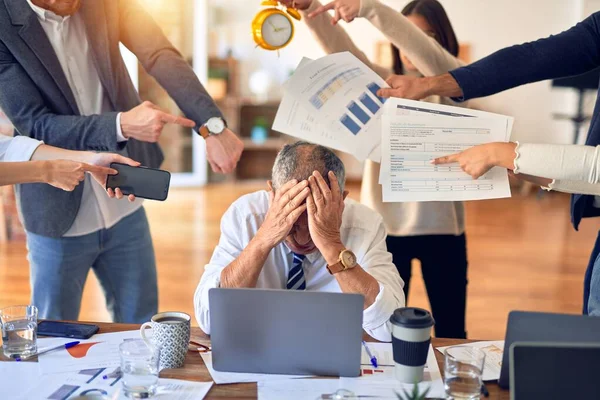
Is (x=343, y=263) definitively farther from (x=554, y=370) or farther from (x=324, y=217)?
(x=554, y=370)

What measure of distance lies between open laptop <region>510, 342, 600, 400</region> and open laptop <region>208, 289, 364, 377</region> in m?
0.33

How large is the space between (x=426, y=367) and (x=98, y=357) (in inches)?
27.9

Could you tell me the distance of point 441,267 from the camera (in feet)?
7.89

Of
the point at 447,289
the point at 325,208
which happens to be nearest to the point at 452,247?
the point at 447,289

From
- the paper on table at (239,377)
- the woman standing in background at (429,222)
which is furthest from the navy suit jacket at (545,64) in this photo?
the paper on table at (239,377)

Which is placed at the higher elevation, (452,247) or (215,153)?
(215,153)

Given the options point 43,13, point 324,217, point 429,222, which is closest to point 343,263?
point 324,217

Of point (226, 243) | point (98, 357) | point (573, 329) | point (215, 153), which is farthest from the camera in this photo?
point (215, 153)

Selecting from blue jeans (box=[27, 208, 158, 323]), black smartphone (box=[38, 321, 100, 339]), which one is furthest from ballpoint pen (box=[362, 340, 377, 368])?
blue jeans (box=[27, 208, 158, 323])

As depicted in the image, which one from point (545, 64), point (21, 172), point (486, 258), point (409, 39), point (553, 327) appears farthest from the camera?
point (486, 258)

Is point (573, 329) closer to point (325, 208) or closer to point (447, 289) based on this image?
point (325, 208)

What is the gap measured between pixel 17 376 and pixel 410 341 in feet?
2.62

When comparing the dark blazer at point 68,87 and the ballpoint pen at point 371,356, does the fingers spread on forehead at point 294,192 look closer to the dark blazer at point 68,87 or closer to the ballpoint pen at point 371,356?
the ballpoint pen at point 371,356

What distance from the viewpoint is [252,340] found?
134cm
